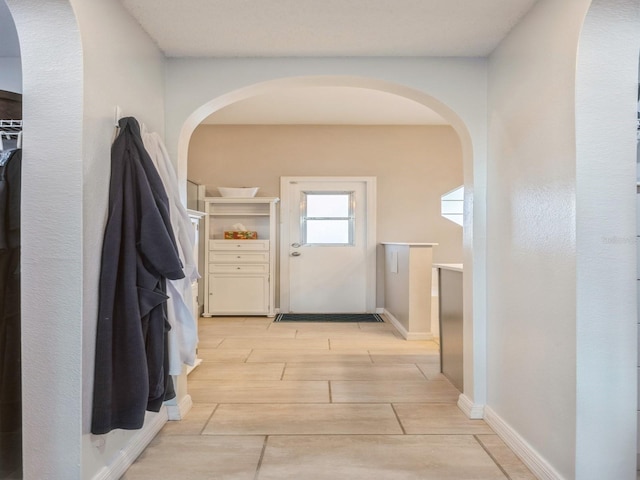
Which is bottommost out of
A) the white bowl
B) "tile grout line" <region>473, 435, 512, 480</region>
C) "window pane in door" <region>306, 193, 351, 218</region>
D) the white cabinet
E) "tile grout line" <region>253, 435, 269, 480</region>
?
"tile grout line" <region>473, 435, 512, 480</region>

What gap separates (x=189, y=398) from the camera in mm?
2543

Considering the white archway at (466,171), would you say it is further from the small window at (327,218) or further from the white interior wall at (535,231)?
the small window at (327,218)

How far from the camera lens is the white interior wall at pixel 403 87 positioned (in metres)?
2.43

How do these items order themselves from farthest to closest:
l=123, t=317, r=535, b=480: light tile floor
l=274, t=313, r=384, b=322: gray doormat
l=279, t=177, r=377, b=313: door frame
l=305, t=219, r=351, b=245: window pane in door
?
l=305, t=219, r=351, b=245: window pane in door → l=279, t=177, r=377, b=313: door frame → l=274, t=313, r=384, b=322: gray doormat → l=123, t=317, r=535, b=480: light tile floor

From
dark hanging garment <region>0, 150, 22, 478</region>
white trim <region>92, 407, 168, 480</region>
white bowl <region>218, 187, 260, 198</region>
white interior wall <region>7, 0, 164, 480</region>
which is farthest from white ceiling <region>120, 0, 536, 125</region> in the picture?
white bowl <region>218, 187, 260, 198</region>

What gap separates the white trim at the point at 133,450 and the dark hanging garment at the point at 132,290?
0.26m

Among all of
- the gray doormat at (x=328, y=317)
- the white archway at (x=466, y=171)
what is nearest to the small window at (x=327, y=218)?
the gray doormat at (x=328, y=317)

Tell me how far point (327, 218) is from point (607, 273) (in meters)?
4.25

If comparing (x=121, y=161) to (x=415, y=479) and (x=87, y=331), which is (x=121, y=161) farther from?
(x=415, y=479)

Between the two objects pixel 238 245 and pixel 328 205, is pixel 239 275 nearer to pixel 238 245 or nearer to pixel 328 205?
pixel 238 245

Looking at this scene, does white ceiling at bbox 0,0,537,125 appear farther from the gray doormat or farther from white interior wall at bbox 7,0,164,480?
the gray doormat

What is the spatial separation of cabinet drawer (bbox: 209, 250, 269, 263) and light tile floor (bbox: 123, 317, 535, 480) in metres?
1.70

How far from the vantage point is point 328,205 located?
568cm

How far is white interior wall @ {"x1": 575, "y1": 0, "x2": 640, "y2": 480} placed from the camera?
158 cm
